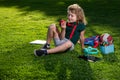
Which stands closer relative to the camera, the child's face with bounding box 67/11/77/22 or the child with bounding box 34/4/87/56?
the child with bounding box 34/4/87/56

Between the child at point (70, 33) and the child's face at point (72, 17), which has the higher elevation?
the child's face at point (72, 17)

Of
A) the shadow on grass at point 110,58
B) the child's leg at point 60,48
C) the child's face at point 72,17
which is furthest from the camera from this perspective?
the child's face at point 72,17

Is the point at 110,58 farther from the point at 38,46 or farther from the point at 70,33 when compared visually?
the point at 38,46

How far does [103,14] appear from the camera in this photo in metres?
14.4

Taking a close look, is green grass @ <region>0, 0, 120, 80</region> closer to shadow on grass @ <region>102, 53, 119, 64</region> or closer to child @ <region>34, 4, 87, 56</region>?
shadow on grass @ <region>102, 53, 119, 64</region>

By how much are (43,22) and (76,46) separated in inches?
165

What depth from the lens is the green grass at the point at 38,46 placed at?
21.0 ft

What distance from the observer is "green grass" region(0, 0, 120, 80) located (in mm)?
6406

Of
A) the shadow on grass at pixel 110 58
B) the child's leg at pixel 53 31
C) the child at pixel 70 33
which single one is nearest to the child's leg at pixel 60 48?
the child at pixel 70 33

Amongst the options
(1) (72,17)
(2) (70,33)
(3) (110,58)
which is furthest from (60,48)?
(3) (110,58)

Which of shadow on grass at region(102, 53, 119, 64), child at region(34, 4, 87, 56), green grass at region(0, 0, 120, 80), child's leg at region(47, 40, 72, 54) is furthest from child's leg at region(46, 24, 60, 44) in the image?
shadow on grass at region(102, 53, 119, 64)

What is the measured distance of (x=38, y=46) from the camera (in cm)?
861

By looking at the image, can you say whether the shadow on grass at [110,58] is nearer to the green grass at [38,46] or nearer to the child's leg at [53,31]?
the green grass at [38,46]

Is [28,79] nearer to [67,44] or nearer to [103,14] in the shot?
[67,44]
